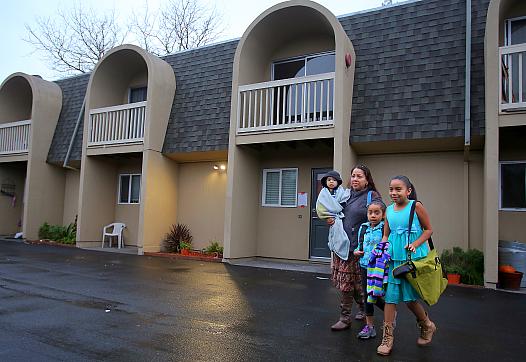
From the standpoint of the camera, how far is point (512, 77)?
27.0 feet

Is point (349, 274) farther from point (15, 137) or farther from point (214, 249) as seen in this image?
point (15, 137)

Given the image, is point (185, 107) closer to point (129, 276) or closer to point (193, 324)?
point (129, 276)

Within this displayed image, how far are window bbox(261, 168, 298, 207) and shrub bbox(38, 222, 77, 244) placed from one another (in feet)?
21.8

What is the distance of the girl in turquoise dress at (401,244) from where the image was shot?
3854 mm

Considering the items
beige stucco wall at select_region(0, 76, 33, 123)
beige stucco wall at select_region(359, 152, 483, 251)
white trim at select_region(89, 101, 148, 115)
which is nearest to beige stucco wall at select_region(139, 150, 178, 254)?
white trim at select_region(89, 101, 148, 115)

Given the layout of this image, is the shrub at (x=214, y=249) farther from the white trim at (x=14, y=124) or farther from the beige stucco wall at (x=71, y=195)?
the white trim at (x=14, y=124)

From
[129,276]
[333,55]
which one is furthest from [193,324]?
[333,55]

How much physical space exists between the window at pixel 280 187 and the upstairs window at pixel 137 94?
5.37 metres

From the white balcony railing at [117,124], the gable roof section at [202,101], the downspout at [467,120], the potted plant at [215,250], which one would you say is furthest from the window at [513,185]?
the white balcony railing at [117,124]

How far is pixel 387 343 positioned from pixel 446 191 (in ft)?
20.5

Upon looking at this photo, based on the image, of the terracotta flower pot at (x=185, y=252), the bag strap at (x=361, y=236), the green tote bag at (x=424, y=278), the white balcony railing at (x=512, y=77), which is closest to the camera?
the green tote bag at (x=424, y=278)

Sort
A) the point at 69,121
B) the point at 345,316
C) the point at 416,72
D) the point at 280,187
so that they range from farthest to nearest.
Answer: the point at 69,121 < the point at 280,187 < the point at 416,72 < the point at 345,316

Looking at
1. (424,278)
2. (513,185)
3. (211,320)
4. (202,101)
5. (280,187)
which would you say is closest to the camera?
(424,278)

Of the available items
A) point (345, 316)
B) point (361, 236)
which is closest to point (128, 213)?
point (345, 316)
